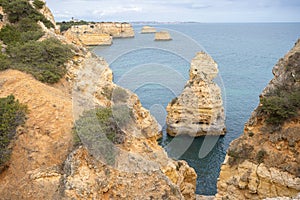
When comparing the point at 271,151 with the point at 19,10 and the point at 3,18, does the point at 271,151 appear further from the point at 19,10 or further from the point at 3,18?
the point at 3,18

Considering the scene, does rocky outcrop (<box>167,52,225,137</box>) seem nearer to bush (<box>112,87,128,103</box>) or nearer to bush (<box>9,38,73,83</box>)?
bush (<box>112,87,128,103</box>)

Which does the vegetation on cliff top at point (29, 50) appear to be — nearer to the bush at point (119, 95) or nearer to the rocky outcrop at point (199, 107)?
the bush at point (119, 95)

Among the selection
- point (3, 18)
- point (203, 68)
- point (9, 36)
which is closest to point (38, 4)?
point (3, 18)

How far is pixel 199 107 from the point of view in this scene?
28.3 meters

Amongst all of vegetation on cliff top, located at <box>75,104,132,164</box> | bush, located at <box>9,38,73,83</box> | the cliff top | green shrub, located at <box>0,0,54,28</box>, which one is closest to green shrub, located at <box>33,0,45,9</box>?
green shrub, located at <box>0,0,54,28</box>

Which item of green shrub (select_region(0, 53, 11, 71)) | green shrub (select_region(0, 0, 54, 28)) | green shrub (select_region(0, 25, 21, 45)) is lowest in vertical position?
green shrub (select_region(0, 53, 11, 71))

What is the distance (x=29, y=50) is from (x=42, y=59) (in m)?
0.97

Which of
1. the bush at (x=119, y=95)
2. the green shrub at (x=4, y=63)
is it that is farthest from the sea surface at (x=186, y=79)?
the green shrub at (x=4, y=63)

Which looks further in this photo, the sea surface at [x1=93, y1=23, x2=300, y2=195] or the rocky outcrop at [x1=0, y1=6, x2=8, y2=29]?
the sea surface at [x1=93, y1=23, x2=300, y2=195]

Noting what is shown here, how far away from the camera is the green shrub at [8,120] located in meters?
9.40

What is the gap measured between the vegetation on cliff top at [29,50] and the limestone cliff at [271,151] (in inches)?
420

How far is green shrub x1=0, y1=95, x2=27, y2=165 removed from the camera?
9.40 metres

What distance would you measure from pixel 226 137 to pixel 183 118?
4.92 m

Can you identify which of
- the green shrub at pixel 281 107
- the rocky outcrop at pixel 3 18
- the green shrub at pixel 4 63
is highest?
the rocky outcrop at pixel 3 18
